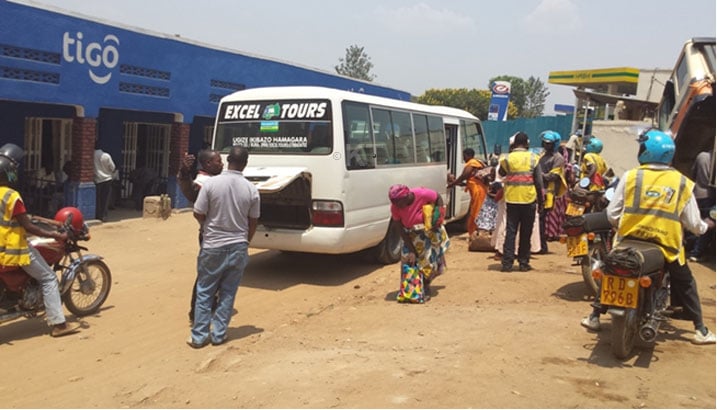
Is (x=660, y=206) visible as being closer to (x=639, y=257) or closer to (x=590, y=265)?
(x=639, y=257)

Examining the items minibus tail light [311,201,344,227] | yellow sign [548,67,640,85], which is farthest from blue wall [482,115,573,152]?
minibus tail light [311,201,344,227]

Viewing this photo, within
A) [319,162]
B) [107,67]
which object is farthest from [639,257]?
[107,67]

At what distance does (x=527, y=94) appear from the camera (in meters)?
84.6

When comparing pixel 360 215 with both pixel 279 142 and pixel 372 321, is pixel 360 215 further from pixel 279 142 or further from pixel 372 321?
pixel 372 321

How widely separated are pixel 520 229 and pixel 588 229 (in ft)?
7.27

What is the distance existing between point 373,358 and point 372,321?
4.07 ft

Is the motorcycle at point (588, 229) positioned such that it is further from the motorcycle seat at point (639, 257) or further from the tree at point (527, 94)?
the tree at point (527, 94)

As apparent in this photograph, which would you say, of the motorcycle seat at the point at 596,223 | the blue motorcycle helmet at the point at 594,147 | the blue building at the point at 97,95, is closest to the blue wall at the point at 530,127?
the blue building at the point at 97,95

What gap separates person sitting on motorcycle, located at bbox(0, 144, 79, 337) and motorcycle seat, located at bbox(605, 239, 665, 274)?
4625 mm

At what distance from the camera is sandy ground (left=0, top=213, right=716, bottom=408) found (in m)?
3.83

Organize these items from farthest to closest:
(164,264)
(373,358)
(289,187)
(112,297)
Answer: (164,264), (289,187), (112,297), (373,358)

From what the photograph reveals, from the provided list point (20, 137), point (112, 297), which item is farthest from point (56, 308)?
point (20, 137)

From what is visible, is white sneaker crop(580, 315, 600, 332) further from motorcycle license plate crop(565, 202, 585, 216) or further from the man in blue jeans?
the man in blue jeans

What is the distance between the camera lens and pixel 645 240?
4.54 m
